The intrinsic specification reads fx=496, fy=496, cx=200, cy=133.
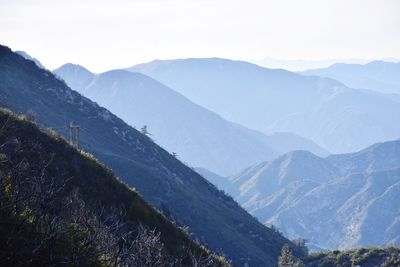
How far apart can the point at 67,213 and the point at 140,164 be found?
3555 inches

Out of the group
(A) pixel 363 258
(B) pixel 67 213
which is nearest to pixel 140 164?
(A) pixel 363 258

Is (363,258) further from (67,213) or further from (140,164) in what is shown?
(67,213)

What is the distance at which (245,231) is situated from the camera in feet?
375

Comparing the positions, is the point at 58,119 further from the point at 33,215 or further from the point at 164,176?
the point at 33,215

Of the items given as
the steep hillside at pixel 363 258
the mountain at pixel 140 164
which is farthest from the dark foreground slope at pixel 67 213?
the mountain at pixel 140 164

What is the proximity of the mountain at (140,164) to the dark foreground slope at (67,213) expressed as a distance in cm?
5504

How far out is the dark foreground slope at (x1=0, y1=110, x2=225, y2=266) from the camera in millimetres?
12344

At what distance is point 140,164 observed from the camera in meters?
108

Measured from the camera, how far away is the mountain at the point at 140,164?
98.1 meters

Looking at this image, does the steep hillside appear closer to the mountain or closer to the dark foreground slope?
the mountain

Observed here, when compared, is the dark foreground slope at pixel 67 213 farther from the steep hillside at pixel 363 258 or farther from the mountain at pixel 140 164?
the mountain at pixel 140 164

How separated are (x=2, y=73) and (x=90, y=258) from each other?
101208 mm

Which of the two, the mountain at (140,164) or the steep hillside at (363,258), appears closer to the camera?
the steep hillside at (363,258)

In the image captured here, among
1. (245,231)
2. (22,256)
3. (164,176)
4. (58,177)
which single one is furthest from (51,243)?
(245,231)
